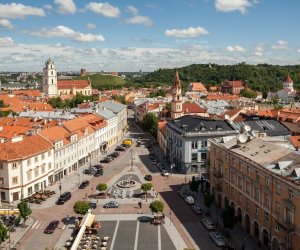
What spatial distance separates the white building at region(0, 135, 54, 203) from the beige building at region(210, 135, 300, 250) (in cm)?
2894

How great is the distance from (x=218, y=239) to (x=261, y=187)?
789 centimetres

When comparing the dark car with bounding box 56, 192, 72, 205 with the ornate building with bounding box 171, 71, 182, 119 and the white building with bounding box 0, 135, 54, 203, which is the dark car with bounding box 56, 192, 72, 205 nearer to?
the white building with bounding box 0, 135, 54, 203

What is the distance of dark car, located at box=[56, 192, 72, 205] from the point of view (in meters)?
64.2

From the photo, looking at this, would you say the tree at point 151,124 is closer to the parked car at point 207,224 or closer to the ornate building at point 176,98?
the ornate building at point 176,98

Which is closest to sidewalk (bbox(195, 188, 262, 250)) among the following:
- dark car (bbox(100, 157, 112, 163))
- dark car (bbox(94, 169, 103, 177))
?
dark car (bbox(94, 169, 103, 177))

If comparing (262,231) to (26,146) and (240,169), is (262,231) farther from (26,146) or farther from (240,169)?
(26,146)

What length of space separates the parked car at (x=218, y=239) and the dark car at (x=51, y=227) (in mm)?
19636

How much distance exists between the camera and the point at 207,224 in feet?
179

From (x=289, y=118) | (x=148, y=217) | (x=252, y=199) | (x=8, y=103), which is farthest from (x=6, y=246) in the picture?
(x=8, y=103)

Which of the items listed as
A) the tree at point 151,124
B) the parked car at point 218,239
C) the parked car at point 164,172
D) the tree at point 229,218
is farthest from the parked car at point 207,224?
the tree at point 151,124

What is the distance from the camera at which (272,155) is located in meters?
51.4

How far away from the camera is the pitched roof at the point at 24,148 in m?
65.9

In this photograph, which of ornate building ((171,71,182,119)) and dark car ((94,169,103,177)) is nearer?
dark car ((94,169,103,177))

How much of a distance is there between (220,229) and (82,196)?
24.3m
